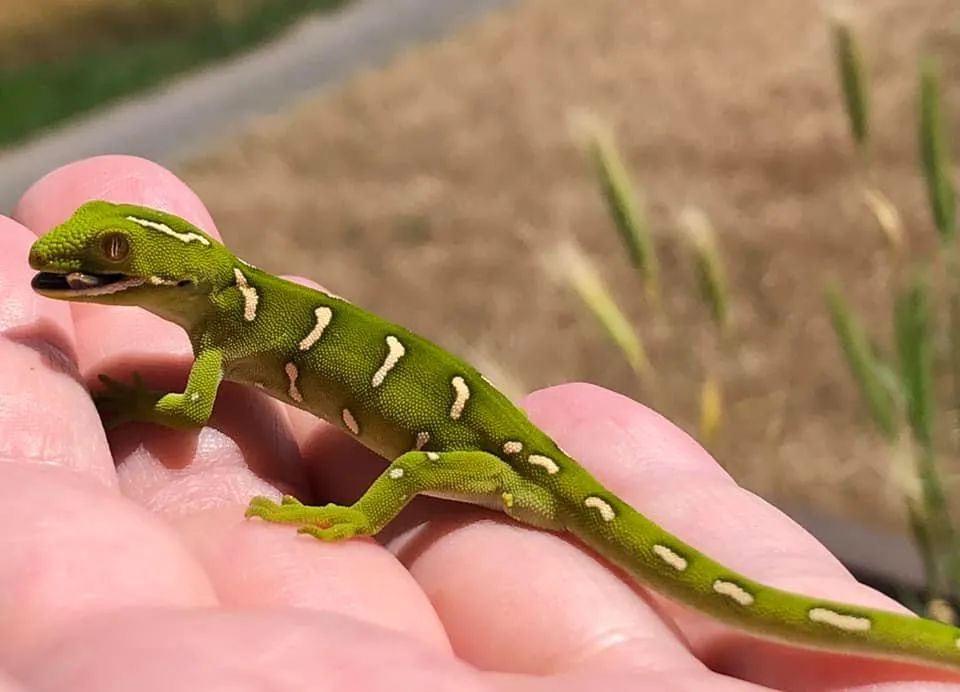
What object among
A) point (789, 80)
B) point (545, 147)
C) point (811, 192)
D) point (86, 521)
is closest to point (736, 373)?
point (811, 192)

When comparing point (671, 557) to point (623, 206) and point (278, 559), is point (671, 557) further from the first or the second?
point (623, 206)

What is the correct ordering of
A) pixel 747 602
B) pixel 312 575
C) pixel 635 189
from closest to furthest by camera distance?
pixel 312 575 < pixel 747 602 < pixel 635 189

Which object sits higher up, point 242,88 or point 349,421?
point 349,421

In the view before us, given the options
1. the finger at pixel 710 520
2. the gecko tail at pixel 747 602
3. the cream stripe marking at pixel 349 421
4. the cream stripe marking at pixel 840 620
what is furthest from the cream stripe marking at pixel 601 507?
the cream stripe marking at pixel 349 421

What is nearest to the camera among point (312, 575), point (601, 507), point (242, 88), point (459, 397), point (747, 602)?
point (312, 575)

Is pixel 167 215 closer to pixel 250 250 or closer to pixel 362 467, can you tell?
pixel 362 467

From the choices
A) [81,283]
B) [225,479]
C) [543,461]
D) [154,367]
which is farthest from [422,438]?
[81,283]

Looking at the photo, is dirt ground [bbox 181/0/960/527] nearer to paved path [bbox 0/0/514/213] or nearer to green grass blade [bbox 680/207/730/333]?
paved path [bbox 0/0/514/213]
